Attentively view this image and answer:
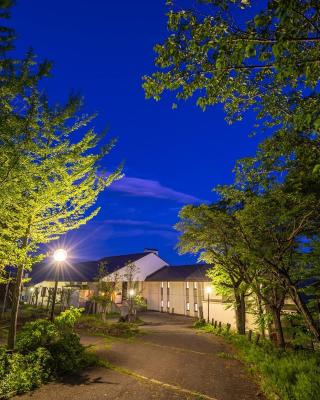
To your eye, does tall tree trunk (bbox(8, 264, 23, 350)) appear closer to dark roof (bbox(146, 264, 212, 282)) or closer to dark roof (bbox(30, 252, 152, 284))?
dark roof (bbox(146, 264, 212, 282))

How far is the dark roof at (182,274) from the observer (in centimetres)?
3551

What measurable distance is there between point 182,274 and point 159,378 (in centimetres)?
3028

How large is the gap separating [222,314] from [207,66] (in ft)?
81.9

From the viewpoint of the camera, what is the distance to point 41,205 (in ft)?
30.5

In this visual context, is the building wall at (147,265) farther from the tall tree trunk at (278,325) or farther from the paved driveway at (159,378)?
the tall tree trunk at (278,325)

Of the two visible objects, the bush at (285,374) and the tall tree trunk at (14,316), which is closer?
the bush at (285,374)

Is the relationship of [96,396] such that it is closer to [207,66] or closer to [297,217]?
[207,66]

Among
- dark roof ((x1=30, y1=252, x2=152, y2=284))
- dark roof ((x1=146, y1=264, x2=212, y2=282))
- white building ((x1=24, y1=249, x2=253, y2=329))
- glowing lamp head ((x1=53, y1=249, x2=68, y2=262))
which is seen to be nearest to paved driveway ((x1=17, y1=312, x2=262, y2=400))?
glowing lamp head ((x1=53, y1=249, x2=68, y2=262))

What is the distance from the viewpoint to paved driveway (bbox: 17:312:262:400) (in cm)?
797

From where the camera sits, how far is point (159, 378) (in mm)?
9547

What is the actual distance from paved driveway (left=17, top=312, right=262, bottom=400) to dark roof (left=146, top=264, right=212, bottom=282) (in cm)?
2010

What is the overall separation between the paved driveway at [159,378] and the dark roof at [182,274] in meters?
20.1

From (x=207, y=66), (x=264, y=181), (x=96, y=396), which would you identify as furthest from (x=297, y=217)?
(x=96, y=396)

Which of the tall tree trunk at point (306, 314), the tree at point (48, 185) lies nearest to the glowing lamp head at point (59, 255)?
the tree at point (48, 185)
